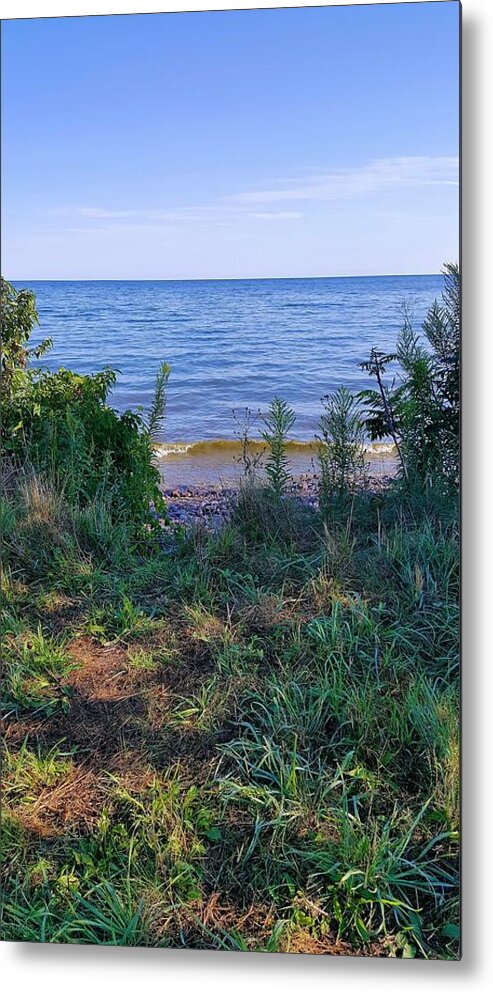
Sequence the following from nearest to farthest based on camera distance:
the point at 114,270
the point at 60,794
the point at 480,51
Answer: the point at 480,51
the point at 60,794
the point at 114,270

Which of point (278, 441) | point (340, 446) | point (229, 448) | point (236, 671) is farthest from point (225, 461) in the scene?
point (236, 671)

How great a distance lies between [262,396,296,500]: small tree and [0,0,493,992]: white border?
1.46 ft

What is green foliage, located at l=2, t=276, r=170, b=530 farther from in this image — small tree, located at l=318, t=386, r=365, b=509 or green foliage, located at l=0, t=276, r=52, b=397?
small tree, located at l=318, t=386, r=365, b=509

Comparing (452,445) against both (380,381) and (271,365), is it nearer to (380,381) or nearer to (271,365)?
(380,381)

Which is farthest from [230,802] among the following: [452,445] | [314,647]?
[452,445]

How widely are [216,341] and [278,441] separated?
0.29 meters

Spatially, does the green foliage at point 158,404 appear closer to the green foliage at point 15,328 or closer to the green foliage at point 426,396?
the green foliage at point 15,328

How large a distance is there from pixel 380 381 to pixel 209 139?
0.71 m

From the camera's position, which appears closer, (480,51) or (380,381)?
(480,51)

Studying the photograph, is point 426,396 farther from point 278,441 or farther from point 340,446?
point 278,441

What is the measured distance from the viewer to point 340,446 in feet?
7.38

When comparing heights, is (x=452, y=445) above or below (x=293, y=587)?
above

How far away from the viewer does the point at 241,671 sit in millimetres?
2170

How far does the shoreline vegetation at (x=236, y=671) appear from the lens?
202 centimetres
